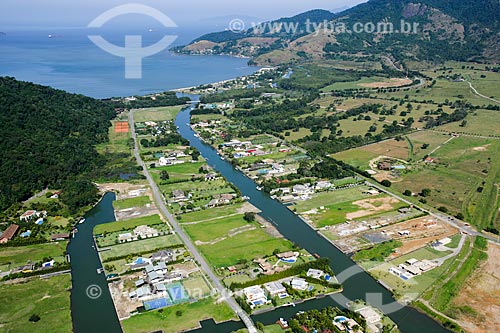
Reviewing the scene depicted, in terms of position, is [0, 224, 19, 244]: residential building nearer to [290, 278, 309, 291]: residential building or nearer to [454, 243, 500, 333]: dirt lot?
[290, 278, 309, 291]: residential building

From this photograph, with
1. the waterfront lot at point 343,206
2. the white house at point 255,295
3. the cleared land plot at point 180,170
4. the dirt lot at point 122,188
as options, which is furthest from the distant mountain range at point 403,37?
the white house at point 255,295

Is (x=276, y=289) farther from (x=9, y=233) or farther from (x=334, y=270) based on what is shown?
(x=9, y=233)

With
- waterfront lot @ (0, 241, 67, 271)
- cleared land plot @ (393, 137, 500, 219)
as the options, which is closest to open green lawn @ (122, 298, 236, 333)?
waterfront lot @ (0, 241, 67, 271)

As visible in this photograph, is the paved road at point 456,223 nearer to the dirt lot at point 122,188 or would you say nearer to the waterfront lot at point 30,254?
the dirt lot at point 122,188

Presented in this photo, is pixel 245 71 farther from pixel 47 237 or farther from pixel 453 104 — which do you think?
pixel 47 237

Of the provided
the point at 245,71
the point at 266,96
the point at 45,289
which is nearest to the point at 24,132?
the point at 45,289
